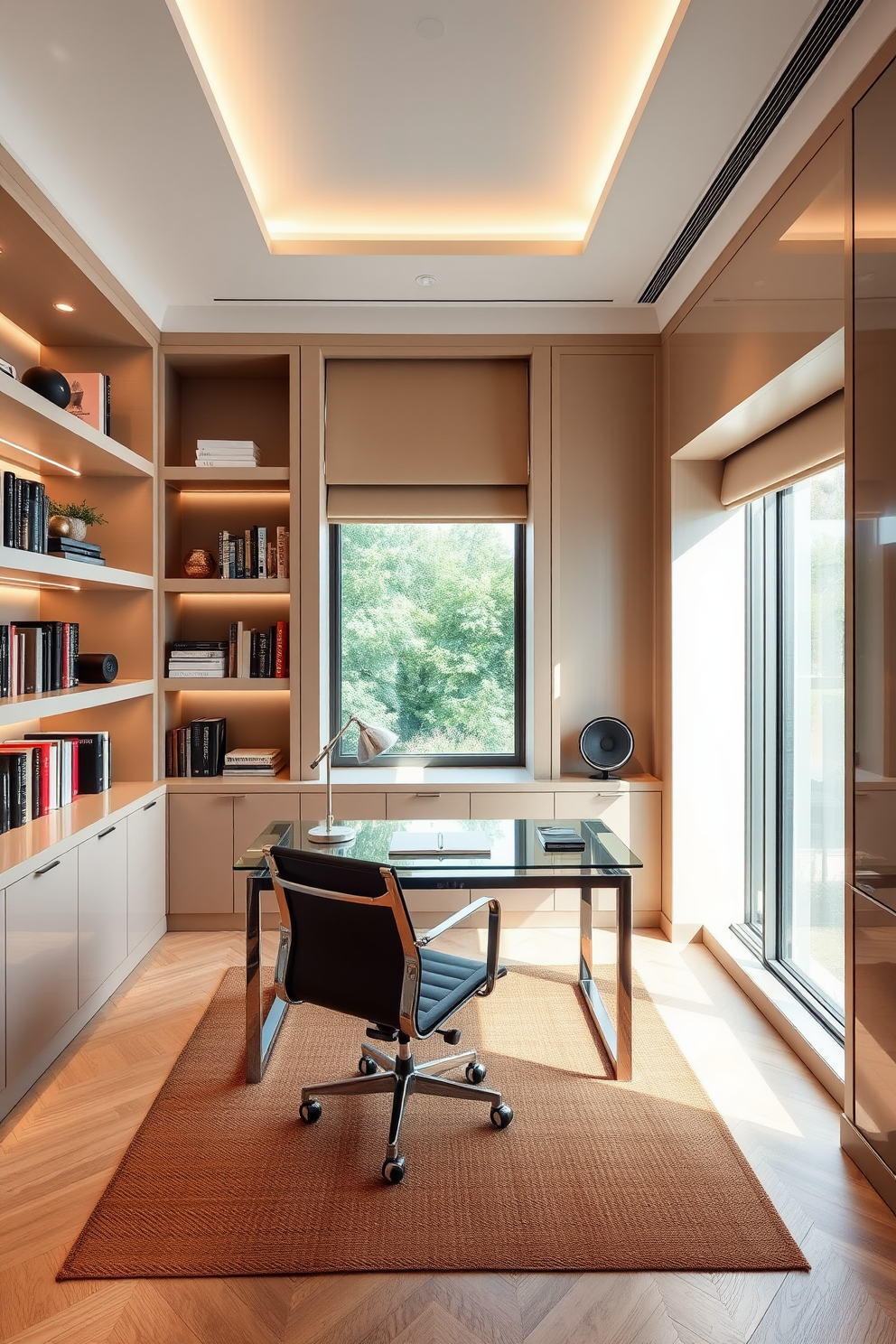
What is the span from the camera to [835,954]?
2.85 m

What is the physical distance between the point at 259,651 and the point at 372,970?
7.52 ft

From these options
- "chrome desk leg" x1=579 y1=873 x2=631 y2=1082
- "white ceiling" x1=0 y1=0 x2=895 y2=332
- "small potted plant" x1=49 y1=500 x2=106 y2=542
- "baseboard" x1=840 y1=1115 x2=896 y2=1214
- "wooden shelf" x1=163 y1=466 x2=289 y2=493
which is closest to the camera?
"baseboard" x1=840 y1=1115 x2=896 y2=1214


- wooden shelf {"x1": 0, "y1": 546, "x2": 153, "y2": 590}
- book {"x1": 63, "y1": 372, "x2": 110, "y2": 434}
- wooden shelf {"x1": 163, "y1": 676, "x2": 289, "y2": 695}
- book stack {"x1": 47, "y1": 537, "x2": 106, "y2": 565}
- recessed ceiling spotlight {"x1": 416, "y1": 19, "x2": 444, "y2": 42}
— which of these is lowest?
wooden shelf {"x1": 163, "y1": 676, "x2": 289, "y2": 695}

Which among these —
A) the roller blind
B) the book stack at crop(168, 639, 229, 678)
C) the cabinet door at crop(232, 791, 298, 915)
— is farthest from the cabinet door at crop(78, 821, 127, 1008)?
the roller blind

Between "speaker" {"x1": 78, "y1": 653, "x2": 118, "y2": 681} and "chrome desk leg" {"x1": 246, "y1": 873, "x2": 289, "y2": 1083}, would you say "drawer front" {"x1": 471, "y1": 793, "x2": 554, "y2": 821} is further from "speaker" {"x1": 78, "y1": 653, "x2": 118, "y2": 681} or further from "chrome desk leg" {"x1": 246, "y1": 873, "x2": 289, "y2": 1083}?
"speaker" {"x1": 78, "y1": 653, "x2": 118, "y2": 681}

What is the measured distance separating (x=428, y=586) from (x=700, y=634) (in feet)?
4.83

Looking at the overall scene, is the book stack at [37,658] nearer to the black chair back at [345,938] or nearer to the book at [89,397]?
the book at [89,397]

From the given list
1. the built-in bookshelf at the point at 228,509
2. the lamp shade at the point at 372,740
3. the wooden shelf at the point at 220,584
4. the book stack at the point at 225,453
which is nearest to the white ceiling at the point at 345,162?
the built-in bookshelf at the point at 228,509

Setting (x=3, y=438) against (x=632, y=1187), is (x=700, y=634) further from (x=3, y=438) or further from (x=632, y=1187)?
(x=3, y=438)

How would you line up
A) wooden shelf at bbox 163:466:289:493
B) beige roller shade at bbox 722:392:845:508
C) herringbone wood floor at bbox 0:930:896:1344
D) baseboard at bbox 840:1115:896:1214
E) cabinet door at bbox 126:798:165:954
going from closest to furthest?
herringbone wood floor at bbox 0:930:896:1344 → baseboard at bbox 840:1115:896:1214 → beige roller shade at bbox 722:392:845:508 → cabinet door at bbox 126:798:165:954 → wooden shelf at bbox 163:466:289:493

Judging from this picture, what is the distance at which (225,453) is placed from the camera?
408cm

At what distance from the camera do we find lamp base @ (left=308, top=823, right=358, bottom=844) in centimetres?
284

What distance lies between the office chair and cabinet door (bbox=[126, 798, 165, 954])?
1.38 metres

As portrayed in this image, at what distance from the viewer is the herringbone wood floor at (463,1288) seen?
169 centimetres
